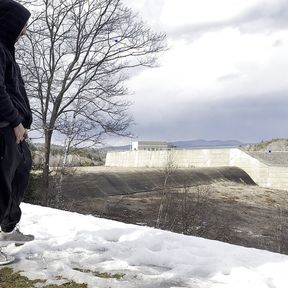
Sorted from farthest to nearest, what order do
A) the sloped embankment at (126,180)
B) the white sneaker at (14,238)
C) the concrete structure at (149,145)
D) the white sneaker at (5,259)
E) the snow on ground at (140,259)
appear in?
1. the concrete structure at (149,145)
2. the sloped embankment at (126,180)
3. the white sneaker at (14,238)
4. the white sneaker at (5,259)
5. the snow on ground at (140,259)

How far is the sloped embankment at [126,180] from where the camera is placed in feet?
57.5

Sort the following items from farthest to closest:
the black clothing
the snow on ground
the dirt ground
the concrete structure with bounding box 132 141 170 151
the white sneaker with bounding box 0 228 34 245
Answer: the concrete structure with bounding box 132 141 170 151 < the dirt ground < the white sneaker with bounding box 0 228 34 245 < the snow on ground < the black clothing

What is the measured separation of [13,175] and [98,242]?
129 centimetres

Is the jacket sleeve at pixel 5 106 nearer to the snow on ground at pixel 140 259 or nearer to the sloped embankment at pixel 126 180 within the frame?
the snow on ground at pixel 140 259

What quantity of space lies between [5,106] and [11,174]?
1.66 feet

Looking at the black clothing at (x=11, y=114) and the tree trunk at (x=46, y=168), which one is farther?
the tree trunk at (x=46, y=168)

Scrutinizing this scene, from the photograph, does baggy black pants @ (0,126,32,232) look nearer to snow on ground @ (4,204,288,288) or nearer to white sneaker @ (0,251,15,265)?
white sneaker @ (0,251,15,265)

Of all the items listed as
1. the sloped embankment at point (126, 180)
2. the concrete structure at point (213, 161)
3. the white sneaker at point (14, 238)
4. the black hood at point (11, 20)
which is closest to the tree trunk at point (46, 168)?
the sloped embankment at point (126, 180)

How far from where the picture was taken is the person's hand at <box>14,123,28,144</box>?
9.99ft

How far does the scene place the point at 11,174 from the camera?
3.10 m

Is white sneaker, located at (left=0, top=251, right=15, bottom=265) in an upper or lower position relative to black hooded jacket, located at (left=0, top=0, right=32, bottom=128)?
lower

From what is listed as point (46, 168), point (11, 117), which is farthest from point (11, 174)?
point (46, 168)

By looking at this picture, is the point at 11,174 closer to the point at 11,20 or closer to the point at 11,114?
the point at 11,114

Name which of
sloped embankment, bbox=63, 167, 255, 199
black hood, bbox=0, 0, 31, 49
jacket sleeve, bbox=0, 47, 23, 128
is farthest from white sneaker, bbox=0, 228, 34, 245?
sloped embankment, bbox=63, 167, 255, 199
